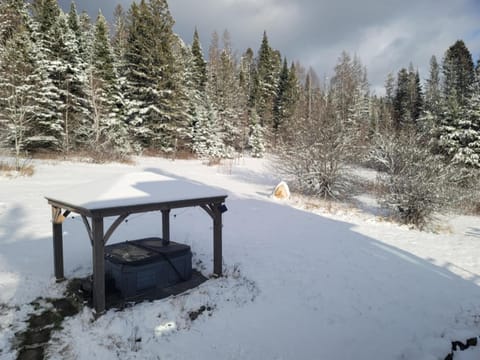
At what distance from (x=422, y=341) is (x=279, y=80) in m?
36.5

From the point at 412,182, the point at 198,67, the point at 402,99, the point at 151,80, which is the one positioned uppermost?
the point at 198,67

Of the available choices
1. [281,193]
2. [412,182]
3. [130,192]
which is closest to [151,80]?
[281,193]

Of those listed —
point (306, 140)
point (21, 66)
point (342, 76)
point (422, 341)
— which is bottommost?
point (422, 341)

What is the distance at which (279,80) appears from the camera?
3725 centimetres

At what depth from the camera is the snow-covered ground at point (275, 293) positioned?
3564 mm

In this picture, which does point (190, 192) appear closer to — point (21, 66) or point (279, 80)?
point (21, 66)

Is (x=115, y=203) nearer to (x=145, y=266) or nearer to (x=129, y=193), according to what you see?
(x=129, y=193)

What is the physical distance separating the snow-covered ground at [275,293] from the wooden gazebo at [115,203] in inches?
12.3

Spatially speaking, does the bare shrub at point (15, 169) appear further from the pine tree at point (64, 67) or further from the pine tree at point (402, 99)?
the pine tree at point (402, 99)

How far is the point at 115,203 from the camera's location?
372cm

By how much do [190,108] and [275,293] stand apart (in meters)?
23.4

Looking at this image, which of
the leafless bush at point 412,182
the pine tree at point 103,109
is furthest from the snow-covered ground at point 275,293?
the pine tree at point 103,109

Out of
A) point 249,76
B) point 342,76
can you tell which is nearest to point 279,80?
point 249,76

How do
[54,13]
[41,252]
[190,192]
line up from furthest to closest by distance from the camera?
[54,13] < [41,252] < [190,192]
